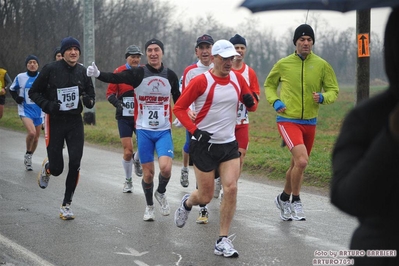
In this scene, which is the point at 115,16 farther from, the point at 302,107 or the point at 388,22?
the point at 388,22

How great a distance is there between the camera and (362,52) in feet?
38.9

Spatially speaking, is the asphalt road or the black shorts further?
the black shorts

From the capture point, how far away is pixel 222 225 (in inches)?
268

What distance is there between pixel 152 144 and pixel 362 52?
474cm

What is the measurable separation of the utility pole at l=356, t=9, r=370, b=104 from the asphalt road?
239cm

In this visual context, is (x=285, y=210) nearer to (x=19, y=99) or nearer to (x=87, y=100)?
(x=87, y=100)

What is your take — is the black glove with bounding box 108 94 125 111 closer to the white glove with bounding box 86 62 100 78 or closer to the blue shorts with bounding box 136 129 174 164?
the blue shorts with bounding box 136 129 174 164

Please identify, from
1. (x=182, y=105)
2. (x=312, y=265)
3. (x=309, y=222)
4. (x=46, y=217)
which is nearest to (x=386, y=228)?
(x=312, y=265)

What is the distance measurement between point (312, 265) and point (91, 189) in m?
5.32

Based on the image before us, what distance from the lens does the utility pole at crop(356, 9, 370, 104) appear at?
1169 centimetres

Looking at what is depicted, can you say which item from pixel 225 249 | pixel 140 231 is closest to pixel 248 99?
pixel 225 249

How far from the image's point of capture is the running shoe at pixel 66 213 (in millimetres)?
8562

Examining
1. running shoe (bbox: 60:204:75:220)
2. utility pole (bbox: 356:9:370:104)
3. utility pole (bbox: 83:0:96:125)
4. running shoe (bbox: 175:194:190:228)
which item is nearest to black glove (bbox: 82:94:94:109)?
running shoe (bbox: 60:204:75:220)

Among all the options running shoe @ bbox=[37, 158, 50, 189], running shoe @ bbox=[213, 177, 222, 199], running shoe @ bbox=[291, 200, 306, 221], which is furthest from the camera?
running shoe @ bbox=[213, 177, 222, 199]
